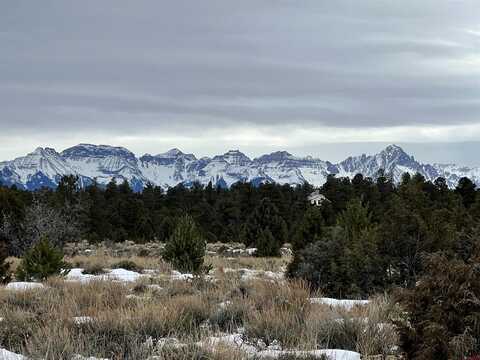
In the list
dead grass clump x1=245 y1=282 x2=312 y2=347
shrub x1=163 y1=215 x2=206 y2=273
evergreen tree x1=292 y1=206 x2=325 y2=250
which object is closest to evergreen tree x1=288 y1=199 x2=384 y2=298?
dead grass clump x1=245 y1=282 x2=312 y2=347

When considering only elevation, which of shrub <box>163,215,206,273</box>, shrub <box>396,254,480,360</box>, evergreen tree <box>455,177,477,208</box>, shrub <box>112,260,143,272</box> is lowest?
shrub <box>112,260,143,272</box>

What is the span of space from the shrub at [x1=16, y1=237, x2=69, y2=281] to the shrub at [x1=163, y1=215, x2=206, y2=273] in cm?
404

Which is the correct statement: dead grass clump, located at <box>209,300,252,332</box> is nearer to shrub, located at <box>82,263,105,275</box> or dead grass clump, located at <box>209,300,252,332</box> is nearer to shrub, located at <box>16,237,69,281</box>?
shrub, located at <box>16,237,69,281</box>

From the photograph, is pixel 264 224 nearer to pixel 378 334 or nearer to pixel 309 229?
pixel 309 229

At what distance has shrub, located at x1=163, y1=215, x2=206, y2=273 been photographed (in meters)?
16.2

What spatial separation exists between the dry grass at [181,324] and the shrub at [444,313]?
533mm

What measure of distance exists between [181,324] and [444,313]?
2769mm

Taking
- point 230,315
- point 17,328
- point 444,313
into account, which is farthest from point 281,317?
point 17,328

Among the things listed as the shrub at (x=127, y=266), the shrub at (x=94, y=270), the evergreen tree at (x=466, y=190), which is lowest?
the shrub at (x=127, y=266)

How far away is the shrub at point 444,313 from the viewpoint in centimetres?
440

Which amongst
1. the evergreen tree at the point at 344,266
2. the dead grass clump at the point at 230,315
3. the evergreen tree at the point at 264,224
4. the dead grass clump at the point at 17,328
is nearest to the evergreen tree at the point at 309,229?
the evergreen tree at the point at 344,266

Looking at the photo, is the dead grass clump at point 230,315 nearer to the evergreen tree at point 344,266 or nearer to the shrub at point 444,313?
the shrub at point 444,313

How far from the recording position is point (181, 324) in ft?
19.7

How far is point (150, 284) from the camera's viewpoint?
10469 mm
